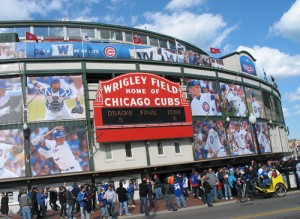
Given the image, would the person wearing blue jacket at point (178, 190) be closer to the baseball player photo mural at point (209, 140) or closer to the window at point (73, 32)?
the baseball player photo mural at point (209, 140)

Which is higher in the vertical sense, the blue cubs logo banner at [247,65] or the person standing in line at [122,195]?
the blue cubs logo banner at [247,65]

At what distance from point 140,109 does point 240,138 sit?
1362 centimetres

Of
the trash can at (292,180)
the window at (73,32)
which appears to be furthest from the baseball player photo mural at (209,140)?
the window at (73,32)

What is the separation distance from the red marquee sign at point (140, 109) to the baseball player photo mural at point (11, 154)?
19.1 feet

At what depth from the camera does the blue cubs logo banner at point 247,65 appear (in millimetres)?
45438

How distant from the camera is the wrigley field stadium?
89.8ft

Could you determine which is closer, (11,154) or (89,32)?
(11,154)

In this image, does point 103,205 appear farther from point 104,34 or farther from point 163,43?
point 163,43

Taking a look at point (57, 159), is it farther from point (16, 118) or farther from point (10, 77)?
point (10, 77)

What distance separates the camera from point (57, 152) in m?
27.5

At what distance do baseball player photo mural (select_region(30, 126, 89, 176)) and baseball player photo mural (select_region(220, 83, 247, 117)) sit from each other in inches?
657

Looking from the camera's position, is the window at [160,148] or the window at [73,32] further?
the window at [73,32]

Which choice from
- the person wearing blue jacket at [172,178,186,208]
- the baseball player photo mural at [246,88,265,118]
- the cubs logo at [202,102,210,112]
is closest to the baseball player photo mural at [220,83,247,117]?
the baseball player photo mural at [246,88,265,118]

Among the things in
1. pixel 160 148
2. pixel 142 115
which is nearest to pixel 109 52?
pixel 142 115
